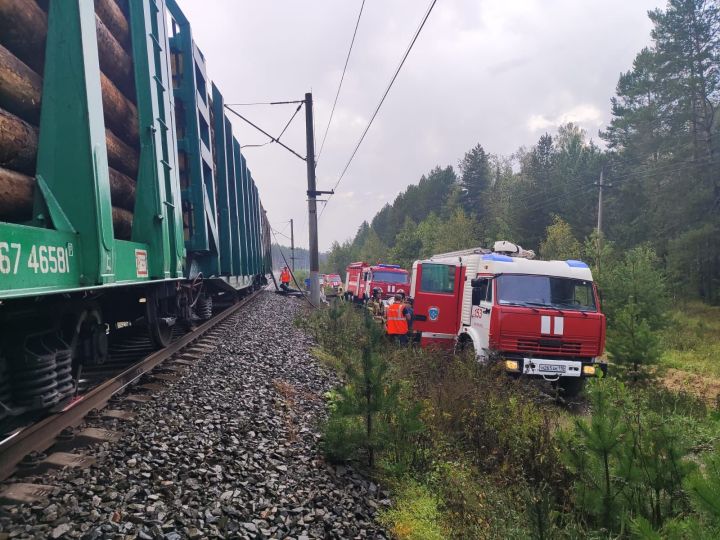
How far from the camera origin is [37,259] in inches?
117

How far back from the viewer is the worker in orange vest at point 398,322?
11.2 m

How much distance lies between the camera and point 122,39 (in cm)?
516

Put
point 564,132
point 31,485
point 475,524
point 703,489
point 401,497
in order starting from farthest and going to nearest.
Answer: point 564,132, point 401,497, point 475,524, point 31,485, point 703,489

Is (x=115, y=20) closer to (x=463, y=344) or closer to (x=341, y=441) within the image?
(x=341, y=441)

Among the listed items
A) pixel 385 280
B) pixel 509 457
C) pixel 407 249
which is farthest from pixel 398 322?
pixel 407 249

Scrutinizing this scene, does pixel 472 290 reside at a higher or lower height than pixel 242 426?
higher

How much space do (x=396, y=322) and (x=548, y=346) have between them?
408 cm

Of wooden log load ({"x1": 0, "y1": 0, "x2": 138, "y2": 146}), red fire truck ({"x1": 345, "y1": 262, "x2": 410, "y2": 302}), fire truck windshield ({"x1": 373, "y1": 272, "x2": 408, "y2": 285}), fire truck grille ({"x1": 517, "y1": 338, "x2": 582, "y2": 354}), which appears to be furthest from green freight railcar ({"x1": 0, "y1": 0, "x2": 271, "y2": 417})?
fire truck windshield ({"x1": 373, "y1": 272, "x2": 408, "y2": 285})

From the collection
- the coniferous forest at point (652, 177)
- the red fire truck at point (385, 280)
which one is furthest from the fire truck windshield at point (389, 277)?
the coniferous forest at point (652, 177)

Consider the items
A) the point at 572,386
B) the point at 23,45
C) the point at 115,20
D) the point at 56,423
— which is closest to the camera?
the point at 23,45

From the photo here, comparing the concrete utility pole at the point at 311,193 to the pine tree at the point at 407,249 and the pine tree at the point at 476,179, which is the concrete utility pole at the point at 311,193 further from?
the pine tree at the point at 476,179

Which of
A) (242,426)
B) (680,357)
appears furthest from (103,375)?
(680,357)

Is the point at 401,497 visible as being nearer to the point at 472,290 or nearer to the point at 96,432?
the point at 96,432

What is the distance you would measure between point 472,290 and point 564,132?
4903 centimetres
